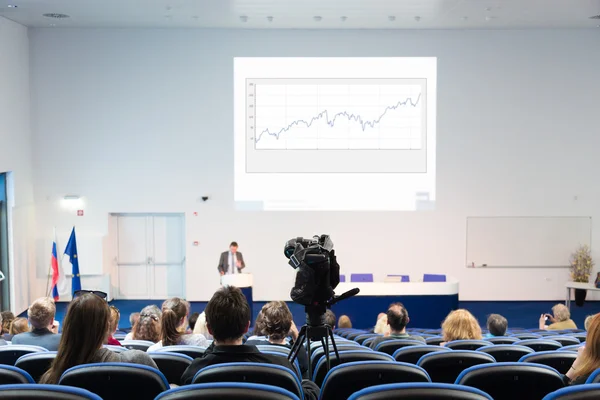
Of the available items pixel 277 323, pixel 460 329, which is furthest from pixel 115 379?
pixel 460 329

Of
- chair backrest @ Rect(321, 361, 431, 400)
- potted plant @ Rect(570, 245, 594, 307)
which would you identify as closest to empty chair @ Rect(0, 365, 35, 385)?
chair backrest @ Rect(321, 361, 431, 400)

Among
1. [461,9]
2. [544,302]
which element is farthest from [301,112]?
[544,302]

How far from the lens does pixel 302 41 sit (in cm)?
1283

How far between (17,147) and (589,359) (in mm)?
11215

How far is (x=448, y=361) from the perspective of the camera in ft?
12.8

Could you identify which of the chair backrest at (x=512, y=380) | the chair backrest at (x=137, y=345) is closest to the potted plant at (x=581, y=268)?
the chair backrest at (x=137, y=345)

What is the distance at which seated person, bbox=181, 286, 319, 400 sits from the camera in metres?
3.29

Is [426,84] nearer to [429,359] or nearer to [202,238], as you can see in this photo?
[202,238]

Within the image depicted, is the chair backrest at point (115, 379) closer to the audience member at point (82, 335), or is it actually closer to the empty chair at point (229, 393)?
the audience member at point (82, 335)

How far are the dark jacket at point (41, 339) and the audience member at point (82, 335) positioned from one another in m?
2.24

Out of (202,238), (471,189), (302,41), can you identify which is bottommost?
(202,238)

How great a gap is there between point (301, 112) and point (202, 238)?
10.3 ft

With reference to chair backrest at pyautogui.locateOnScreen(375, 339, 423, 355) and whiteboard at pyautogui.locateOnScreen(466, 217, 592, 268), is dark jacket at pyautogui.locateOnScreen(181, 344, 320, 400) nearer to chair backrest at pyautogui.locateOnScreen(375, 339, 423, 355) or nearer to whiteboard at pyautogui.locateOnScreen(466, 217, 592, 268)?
chair backrest at pyautogui.locateOnScreen(375, 339, 423, 355)

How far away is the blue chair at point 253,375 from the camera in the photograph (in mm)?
2834
